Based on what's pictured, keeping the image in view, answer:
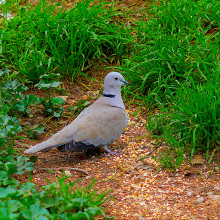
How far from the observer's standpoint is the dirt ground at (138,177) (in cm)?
319

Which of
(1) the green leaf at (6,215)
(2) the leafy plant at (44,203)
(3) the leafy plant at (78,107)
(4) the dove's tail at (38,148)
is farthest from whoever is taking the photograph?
(3) the leafy plant at (78,107)

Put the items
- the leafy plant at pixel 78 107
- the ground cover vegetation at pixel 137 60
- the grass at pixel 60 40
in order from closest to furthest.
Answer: the ground cover vegetation at pixel 137 60
the leafy plant at pixel 78 107
the grass at pixel 60 40

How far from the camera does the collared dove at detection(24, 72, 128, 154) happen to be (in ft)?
12.8

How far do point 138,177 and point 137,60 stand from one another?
1752 millimetres

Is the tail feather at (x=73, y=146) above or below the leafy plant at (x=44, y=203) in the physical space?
above

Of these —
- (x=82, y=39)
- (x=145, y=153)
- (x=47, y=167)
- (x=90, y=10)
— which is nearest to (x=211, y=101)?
(x=145, y=153)

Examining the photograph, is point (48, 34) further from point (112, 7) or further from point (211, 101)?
point (211, 101)

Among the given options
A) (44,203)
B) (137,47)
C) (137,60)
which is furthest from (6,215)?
(137,47)

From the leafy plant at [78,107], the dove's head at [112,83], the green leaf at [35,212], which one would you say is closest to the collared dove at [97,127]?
the dove's head at [112,83]

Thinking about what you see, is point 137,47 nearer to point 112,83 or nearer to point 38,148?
point 112,83

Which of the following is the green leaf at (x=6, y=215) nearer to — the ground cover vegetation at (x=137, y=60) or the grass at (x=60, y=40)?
the ground cover vegetation at (x=137, y=60)

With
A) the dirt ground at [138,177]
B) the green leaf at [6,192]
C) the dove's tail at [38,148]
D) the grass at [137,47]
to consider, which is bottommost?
the dirt ground at [138,177]

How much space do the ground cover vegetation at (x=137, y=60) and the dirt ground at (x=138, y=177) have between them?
14 centimetres

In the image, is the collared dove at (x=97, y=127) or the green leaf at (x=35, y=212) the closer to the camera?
the green leaf at (x=35, y=212)
